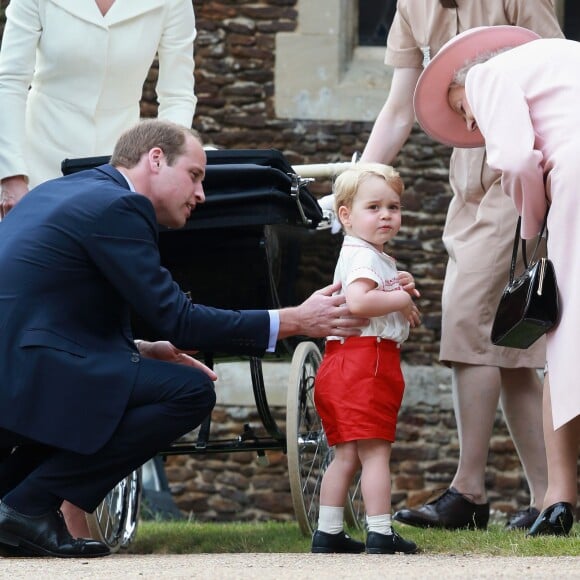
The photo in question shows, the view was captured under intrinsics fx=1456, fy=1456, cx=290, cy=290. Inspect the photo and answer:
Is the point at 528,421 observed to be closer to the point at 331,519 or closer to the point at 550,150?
the point at 331,519

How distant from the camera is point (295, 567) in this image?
3605mm

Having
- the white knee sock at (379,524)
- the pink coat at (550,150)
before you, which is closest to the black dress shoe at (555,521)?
the pink coat at (550,150)

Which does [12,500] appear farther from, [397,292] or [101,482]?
[397,292]

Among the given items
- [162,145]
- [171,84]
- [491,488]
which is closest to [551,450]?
[162,145]

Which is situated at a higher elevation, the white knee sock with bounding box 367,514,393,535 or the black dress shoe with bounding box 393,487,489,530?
the white knee sock with bounding box 367,514,393,535

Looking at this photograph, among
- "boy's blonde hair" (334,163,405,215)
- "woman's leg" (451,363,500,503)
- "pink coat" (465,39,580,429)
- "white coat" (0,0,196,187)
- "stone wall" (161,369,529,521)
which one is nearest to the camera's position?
"pink coat" (465,39,580,429)

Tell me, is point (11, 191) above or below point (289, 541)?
above

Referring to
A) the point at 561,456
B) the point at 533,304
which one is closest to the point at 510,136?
the point at 533,304

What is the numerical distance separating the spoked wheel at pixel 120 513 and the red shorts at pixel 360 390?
3.49 ft

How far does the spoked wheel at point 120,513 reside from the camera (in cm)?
511

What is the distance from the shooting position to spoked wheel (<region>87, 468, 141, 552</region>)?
5113 mm

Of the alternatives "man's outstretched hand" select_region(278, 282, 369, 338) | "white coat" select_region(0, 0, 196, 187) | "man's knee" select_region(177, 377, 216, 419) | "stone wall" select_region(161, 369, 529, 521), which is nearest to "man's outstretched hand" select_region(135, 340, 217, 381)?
"man's knee" select_region(177, 377, 216, 419)

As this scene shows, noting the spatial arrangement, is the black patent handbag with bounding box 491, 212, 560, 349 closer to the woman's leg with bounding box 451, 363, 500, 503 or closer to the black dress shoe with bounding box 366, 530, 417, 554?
the black dress shoe with bounding box 366, 530, 417, 554

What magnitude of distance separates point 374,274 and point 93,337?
86cm
